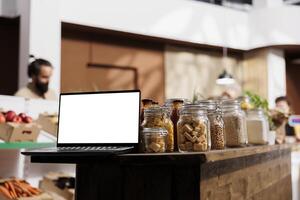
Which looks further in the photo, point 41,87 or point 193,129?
point 41,87

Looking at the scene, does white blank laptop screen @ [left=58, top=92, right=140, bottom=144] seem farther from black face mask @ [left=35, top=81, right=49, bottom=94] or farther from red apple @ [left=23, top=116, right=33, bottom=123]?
black face mask @ [left=35, top=81, right=49, bottom=94]

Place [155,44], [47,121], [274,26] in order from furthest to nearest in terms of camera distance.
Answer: [274,26], [155,44], [47,121]

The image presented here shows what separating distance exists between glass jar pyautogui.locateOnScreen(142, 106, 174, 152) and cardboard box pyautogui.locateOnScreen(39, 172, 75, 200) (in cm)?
177

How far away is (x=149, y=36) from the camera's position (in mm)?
6035

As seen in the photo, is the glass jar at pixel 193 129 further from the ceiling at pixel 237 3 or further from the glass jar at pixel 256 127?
the ceiling at pixel 237 3

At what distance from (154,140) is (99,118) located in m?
0.22

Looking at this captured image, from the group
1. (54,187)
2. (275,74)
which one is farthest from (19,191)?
(275,74)

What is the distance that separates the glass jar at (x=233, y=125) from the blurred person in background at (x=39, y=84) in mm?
2431

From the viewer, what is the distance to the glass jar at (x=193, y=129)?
138cm

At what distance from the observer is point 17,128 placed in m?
2.85

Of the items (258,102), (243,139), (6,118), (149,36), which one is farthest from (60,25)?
(243,139)

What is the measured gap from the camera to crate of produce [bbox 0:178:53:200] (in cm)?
271

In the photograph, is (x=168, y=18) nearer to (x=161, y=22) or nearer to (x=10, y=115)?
(x=161, y=22)

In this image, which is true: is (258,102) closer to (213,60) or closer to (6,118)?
(6,118)
